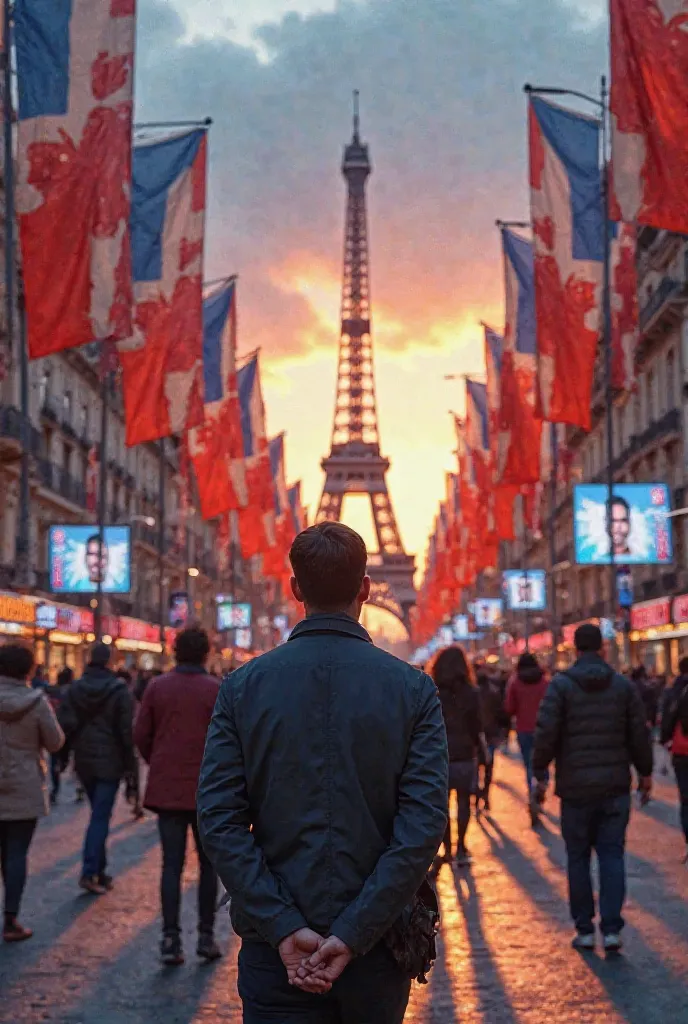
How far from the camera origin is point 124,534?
33.8m

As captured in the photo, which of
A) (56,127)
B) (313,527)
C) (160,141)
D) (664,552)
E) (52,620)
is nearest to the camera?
Result: (313,527)

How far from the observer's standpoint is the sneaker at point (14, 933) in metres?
8.63

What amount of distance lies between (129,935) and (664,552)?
71.2 ft

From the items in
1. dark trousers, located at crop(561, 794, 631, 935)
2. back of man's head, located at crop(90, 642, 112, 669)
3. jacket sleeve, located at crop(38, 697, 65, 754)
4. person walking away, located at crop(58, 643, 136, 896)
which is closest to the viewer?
dark trousers, located at crop(561, 794, 631, 935)

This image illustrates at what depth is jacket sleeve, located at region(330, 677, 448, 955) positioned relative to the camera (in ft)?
11.0

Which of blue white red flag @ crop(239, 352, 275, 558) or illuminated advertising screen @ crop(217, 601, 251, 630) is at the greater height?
blue white red flag @ crop(239, 352, 275, 558)

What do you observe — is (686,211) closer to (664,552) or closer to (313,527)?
(313,527)

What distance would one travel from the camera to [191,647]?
8.45 meters

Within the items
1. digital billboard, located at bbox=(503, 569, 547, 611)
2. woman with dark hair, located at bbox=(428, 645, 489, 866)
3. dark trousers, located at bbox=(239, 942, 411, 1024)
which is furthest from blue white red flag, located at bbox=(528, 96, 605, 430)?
digital billboard, located at bbox=(503, 569, 547, 611)

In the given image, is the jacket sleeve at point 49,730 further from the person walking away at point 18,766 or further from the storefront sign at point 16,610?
the storefront sign at point 16,610

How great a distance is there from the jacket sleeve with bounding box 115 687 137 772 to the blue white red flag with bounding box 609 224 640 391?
58.8 ft

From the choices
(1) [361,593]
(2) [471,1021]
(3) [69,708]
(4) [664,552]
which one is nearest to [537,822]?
(3) [69,708]

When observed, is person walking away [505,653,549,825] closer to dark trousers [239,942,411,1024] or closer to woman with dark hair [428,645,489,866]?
woman with dark hair [428,645,489,866]

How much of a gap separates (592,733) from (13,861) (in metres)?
3.64
